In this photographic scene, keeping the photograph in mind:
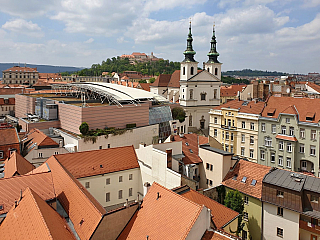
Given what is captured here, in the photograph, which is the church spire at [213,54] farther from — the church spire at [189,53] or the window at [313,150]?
the window at [313,150]

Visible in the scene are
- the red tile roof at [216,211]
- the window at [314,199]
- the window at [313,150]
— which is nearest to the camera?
the red tile roof at [216,211]

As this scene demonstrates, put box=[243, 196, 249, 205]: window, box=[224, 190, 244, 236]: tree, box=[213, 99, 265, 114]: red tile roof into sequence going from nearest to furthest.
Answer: box=[224, 190, 244, 236]: tree → box=[243, 196, 249, 205]: window → box=[213, 99, 265, 114]: red tile roof

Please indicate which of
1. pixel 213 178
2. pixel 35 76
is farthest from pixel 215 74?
pixel 35 76

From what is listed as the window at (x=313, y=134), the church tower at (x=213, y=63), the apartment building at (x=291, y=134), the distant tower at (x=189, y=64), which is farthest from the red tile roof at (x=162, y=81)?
the window at (x=313, y=134)

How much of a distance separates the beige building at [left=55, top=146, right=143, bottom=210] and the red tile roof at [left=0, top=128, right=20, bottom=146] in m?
12.0

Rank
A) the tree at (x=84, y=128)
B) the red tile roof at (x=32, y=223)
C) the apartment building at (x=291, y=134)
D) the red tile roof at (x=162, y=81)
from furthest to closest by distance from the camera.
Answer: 1. the red tile roof at (x=162, y=81)
2. the tree at (x=84, y=128)
3. the apartment building at (x=291, y=134)
4. the red tile roof at (x=32, y=223)

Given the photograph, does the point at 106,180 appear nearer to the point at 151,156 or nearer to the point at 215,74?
the point at 151,156

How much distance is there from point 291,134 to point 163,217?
32700mm

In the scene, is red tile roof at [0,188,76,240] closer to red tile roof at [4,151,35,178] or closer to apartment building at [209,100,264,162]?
red tile roof at [4,151,35,178]

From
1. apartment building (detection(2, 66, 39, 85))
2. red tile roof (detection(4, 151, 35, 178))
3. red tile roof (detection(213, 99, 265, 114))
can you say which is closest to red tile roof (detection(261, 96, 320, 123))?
red tile roof (detection(213, 99, 265, 114))

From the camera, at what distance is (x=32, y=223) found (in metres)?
16.1

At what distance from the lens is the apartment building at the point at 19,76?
157625 millimetres

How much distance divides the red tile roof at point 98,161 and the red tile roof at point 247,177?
1019 cm

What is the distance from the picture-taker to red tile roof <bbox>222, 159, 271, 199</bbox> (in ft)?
86.8
